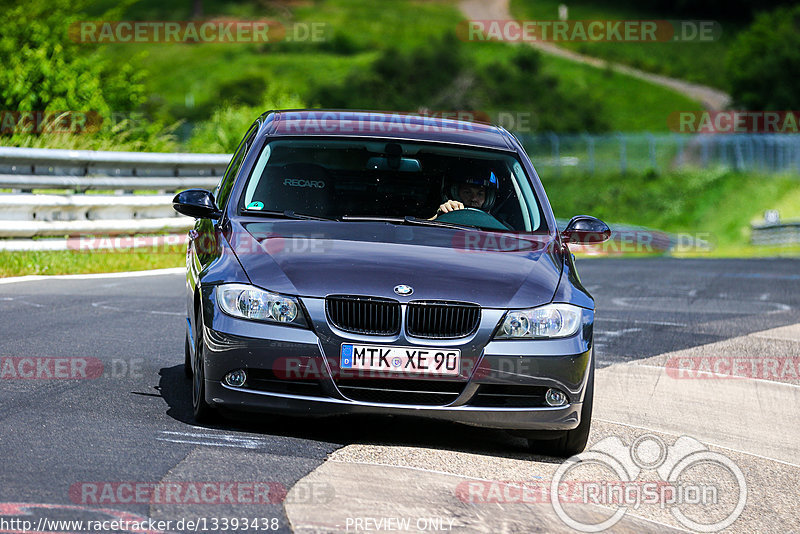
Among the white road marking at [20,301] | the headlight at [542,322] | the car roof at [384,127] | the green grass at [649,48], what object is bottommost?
the white road marking at [20,301]

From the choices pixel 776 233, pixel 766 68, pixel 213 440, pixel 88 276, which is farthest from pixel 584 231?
pixel 766 68

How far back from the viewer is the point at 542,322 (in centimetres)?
649

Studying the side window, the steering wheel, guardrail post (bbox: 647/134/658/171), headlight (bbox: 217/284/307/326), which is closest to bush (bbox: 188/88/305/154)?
the side window

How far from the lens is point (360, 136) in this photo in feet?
26.1

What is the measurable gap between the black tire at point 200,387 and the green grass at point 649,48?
326 feet

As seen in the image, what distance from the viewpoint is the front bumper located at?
20.6ft

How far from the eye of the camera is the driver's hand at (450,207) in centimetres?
784

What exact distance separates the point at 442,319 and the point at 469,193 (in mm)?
1755

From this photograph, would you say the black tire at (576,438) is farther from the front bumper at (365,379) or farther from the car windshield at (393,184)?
the car windshield at (393,184)

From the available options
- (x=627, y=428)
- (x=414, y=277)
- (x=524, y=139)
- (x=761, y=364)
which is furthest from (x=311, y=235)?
(x=524, y=139)

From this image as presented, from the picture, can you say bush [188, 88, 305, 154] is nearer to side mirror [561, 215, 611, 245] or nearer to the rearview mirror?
the rearview mirror

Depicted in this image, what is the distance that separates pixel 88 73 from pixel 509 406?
61.0 feet

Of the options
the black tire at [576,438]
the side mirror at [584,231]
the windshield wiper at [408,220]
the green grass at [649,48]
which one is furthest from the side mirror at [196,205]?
the green grass at [649,48]

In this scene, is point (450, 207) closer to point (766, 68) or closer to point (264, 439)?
point (264, 439)
